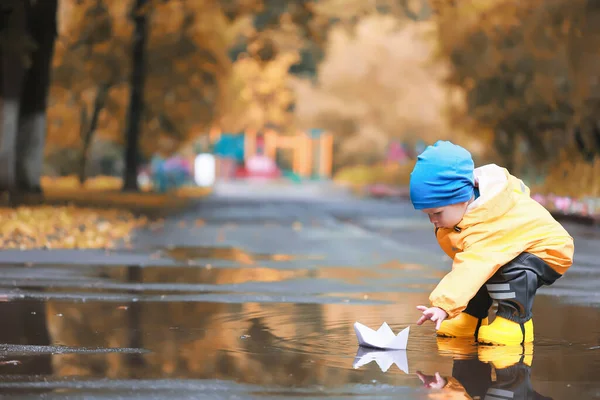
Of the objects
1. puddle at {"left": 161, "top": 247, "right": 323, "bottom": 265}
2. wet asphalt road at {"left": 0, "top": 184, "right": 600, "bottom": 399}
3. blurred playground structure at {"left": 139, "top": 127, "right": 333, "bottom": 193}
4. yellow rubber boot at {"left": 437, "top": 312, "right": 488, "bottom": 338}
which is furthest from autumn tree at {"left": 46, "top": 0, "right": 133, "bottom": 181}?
blurred playground structure at {"left": 139, "top": 127, "right": 333, "bottom": 193}

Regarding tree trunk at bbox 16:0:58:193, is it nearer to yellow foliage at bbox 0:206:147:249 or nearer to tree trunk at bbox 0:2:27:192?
tree trunk at bbox 0:2:27:192

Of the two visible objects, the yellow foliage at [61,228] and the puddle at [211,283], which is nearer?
the puddle at [211,283]

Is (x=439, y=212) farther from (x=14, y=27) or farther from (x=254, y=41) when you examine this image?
(x=254, y=41)

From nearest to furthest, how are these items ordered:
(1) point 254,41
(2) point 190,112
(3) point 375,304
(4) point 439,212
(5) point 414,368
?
(5) point 414,368, (4) point 439,212, (3) point 375,304, (1) point 254,41, (2) point 190,112

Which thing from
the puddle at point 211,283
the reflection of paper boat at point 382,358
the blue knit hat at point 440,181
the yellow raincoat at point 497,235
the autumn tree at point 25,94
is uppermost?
the autumn tree at point 25,94

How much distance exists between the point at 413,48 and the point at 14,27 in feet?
136

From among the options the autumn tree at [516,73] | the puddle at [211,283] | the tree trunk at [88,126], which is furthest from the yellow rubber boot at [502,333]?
the tree trunk at [88,126]

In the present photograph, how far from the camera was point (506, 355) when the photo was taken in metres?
7.62

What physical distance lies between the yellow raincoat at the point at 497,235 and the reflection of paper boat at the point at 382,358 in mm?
489

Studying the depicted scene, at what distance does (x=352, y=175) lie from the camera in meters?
70.9

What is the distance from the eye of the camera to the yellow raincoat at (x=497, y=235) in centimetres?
802

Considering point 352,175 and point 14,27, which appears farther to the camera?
point 352,175

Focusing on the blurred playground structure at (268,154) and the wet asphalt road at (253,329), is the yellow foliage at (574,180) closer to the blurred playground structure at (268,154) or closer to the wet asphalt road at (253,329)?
the wet asphalt road at (253,329)

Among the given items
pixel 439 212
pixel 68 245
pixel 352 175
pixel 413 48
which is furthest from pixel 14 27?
pixel 352 175
